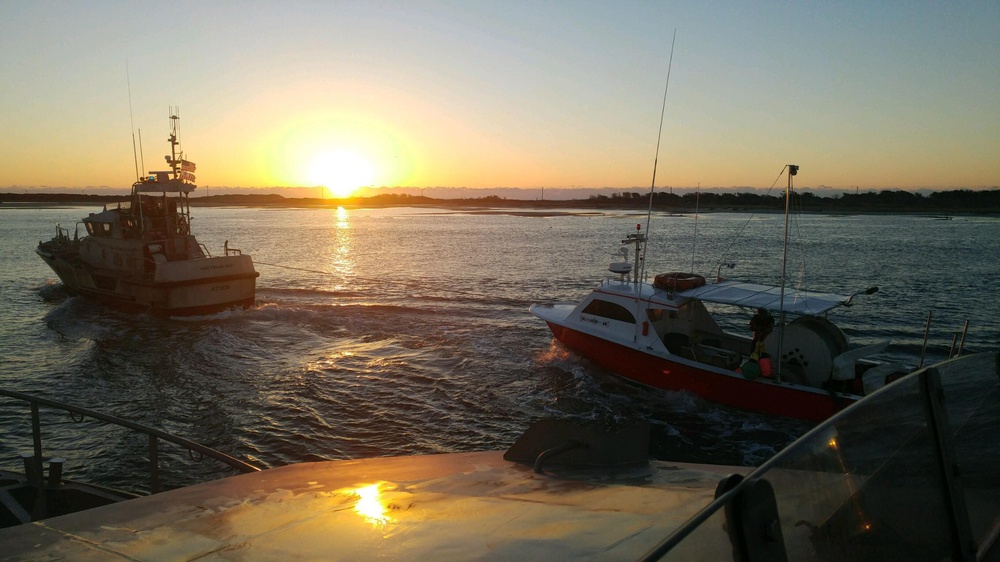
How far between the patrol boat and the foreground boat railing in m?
24.0

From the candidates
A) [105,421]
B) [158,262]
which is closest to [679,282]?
[105,421]

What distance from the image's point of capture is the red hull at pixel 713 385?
12.8m

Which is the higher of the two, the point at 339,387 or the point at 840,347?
the point at 840,347

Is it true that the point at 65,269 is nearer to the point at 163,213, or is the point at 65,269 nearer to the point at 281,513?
the point at 163,213

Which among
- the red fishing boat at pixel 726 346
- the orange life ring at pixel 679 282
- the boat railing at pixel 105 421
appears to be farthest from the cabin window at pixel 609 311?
the boat railing at pixel 105 421

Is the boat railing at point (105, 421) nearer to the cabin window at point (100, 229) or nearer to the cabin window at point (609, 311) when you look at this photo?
the cabin window at point (609, 311)

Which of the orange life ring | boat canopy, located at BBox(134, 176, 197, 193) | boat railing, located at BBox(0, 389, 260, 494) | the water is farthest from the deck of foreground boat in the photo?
boat canopy, located at BBox(134, 176, 197, 193)

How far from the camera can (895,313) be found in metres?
24.7

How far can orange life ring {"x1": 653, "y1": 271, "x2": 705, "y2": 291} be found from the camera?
15.1 m

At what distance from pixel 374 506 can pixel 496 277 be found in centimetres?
3208

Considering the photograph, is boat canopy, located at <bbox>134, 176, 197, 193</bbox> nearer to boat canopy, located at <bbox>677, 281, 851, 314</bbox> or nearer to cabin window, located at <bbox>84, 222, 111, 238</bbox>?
cabin window, located at <bbox>84, 222, 111, 238</bbox>

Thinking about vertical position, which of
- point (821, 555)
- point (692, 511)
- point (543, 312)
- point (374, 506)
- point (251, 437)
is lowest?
point (251, 437)

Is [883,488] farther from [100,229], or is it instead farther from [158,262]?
[100,229]

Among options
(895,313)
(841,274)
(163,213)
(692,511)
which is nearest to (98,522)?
(692,511)
